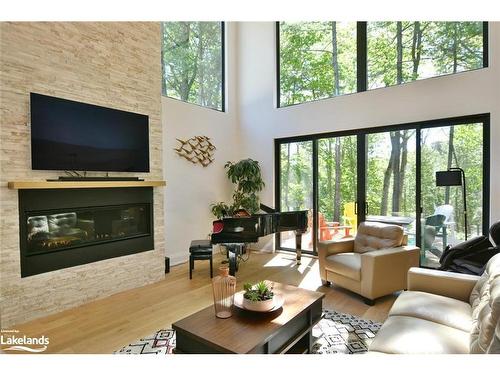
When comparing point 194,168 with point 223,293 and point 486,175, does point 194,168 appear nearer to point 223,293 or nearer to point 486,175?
point 223,293

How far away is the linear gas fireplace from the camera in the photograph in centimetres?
296

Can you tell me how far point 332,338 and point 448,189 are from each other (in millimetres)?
2942

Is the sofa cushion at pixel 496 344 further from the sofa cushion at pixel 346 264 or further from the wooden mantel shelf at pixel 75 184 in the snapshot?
the wooden mantel shelf at pixel 75 184

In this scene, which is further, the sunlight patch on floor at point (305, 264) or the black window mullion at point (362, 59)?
the black window mullion at point (362, 59)

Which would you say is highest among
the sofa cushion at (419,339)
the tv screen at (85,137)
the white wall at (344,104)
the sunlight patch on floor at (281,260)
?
the white wall at (344,104)

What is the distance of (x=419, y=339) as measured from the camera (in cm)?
162

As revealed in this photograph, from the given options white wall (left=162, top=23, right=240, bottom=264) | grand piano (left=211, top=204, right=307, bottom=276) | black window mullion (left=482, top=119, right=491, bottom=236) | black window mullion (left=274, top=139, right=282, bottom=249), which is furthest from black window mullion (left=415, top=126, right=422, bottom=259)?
white wall (left=162, top=23, right=240, bottom=264)

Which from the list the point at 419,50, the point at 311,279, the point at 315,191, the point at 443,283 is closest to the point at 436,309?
the point at 443,283

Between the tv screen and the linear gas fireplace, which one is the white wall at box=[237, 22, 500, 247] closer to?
the tv screen

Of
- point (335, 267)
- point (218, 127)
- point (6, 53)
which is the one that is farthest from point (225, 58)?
point (335, 267)

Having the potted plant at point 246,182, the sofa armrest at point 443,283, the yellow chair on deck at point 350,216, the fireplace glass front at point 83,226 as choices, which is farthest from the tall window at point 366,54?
the fireplace glass front at point 83,226

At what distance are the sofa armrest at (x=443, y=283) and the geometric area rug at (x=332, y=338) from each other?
608 mm

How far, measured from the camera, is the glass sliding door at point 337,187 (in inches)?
193
